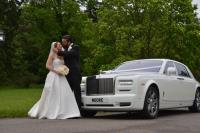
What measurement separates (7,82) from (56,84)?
46.4m

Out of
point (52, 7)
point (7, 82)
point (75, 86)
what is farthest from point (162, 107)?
point (52, 7)

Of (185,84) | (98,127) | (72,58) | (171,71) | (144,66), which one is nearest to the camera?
(98,127)

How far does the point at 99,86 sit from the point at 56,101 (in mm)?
1107

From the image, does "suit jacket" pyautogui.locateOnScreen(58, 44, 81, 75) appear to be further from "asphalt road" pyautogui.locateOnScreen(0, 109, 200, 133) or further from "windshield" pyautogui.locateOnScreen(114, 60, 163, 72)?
"asphalt road" pyautogui.locateOnScreen(0, 109, 200, 133)

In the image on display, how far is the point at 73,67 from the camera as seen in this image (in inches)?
581

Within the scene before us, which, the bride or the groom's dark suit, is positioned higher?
the groom's dark suit

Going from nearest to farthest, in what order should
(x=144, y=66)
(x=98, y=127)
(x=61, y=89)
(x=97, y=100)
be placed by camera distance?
(x=98, y=127)
(x=97, y=100)
(x=61, y=89)
(x=144, y=66)

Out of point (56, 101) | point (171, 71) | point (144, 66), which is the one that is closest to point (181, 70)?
point (171, 71)

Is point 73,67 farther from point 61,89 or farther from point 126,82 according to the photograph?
point 126,82

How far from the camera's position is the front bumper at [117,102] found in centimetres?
1368

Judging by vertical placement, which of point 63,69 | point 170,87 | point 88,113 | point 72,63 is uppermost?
point 72,63

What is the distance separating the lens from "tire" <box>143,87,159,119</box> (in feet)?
45.9

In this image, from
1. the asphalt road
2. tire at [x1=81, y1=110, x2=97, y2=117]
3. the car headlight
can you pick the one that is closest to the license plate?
the car headlight

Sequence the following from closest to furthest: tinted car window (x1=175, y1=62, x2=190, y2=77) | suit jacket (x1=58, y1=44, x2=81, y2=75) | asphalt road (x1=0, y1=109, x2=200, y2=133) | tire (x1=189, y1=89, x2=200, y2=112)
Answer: asphalt road (x1=0, y1=109, x2=200, y2=133), suit jacket (x1=58, y1=44, x2=81, y2=75), tinted car window (x1=175, y1=62, x2=190, y2=77), tire (x1=189, y1=89, x2=200, y2=112)
